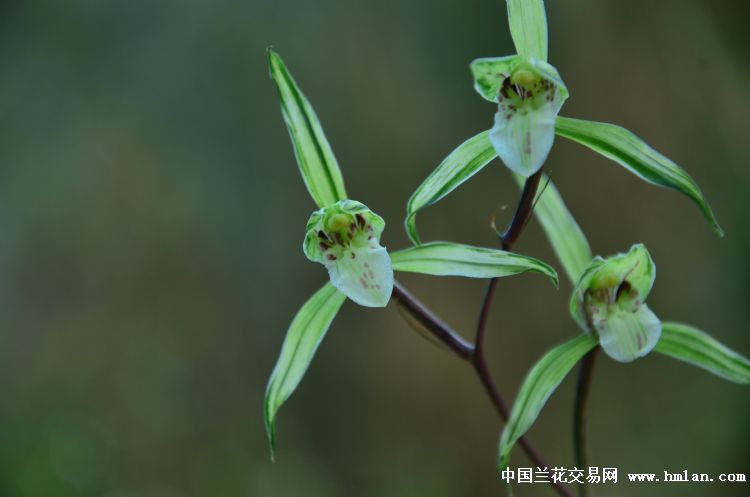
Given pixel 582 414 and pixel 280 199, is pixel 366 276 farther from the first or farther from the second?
pixel 280 199

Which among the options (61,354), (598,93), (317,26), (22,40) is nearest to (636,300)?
(598,93)

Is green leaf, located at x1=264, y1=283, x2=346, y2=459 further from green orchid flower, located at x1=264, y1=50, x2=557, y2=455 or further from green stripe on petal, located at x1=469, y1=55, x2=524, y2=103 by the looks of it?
green stripe on petal, located at x1=469, y1=55, x2=524, y2=103

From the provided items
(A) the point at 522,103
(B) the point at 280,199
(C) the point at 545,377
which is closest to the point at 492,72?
(A) the point at 522,103

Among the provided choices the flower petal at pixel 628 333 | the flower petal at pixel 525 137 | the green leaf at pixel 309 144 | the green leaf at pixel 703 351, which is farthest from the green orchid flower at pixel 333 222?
the green leaf at pixel 703 351

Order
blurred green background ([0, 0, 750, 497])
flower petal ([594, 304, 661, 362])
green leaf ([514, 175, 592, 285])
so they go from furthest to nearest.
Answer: blurred green background ([0, 0, 750, 497]) → green leaf ([514, 175, 592, 285]) → flower petal ([594, 304, 661, 362])

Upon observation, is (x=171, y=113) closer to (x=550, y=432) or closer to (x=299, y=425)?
(x=299, y=425)

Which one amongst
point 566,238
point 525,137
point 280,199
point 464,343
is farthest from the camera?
point 280,199

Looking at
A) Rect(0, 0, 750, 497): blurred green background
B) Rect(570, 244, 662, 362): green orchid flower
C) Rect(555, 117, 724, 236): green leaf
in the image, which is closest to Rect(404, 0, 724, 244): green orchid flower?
Rect(555, 117, 724, 236): green leaf
